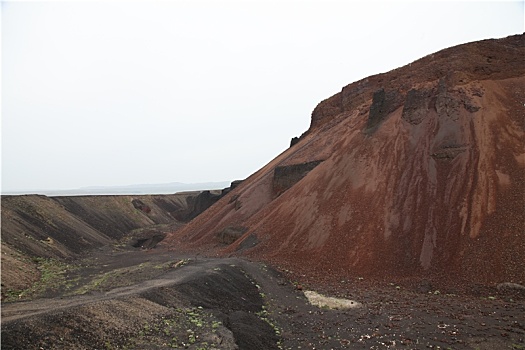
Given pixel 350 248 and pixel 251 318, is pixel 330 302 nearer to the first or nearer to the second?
pixel 251 318

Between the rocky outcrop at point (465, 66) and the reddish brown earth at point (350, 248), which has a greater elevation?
the rocky outcrop at point (465, 66)

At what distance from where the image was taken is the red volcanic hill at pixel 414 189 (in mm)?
19625

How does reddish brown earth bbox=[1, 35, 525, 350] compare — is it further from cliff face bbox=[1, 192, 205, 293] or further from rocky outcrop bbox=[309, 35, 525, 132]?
cliff face bbox=[1, 192, 205, 293]

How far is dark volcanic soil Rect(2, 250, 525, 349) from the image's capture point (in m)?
9.96

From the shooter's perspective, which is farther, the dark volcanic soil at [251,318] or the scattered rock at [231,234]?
the scattered rock at [231,234]

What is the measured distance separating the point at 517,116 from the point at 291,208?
18.8 meters

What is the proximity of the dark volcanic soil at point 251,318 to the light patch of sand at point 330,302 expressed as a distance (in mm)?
397

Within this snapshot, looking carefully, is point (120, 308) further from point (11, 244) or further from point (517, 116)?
point (517, 116)

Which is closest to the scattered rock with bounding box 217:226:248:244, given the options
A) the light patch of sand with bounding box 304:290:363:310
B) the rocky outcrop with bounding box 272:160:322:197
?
the rocky outcrop with bounding box 272:160:322:197

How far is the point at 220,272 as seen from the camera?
61.7 feet

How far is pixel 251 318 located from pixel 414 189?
16.1 m

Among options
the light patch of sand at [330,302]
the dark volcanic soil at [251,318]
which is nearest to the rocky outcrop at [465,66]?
the dark volcanic soil at [251,318]

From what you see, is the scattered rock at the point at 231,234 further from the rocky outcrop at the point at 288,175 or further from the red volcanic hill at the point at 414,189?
the rocky outcrop at the point at 288,175

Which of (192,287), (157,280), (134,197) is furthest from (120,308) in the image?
(134,197)
